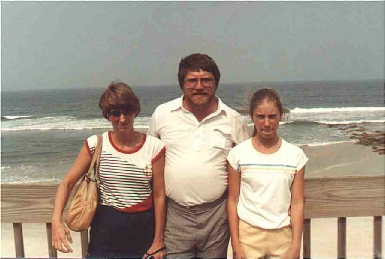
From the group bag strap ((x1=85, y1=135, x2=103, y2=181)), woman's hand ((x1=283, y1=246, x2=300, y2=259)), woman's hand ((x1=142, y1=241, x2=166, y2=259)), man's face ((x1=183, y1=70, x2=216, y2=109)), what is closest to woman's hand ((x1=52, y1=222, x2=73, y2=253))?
bag strap ((x1=85, y1=135, x2=103, y2=181))

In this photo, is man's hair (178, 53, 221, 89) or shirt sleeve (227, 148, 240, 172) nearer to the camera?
shirt sleeve (227, 148, 240, 172)

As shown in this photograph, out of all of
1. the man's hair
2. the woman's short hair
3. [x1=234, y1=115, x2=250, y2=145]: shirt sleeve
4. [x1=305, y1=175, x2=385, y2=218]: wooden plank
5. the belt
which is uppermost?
the man's hair

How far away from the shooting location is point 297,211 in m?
1.82

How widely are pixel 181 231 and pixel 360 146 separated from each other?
15176mm

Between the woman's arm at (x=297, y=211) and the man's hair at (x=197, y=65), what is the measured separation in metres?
0.64

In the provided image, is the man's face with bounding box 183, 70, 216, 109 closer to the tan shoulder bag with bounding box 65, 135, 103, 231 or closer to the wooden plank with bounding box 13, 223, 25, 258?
the tan shoulder bag with bounding box 65, 135, 103, 231

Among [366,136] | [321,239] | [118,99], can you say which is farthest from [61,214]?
[366,136]

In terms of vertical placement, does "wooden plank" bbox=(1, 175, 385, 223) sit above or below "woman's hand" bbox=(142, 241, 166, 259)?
above

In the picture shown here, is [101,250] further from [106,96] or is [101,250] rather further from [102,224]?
[106,96]

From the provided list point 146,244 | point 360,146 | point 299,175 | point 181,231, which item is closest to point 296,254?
point 299,175

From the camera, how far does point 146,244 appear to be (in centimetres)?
193

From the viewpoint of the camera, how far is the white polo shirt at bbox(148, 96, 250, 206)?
1950 millimetres

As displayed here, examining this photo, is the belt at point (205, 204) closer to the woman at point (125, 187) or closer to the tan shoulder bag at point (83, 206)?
the woman at point (125, 187)

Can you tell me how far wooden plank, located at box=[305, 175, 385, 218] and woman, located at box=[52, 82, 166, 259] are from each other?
71 cm
